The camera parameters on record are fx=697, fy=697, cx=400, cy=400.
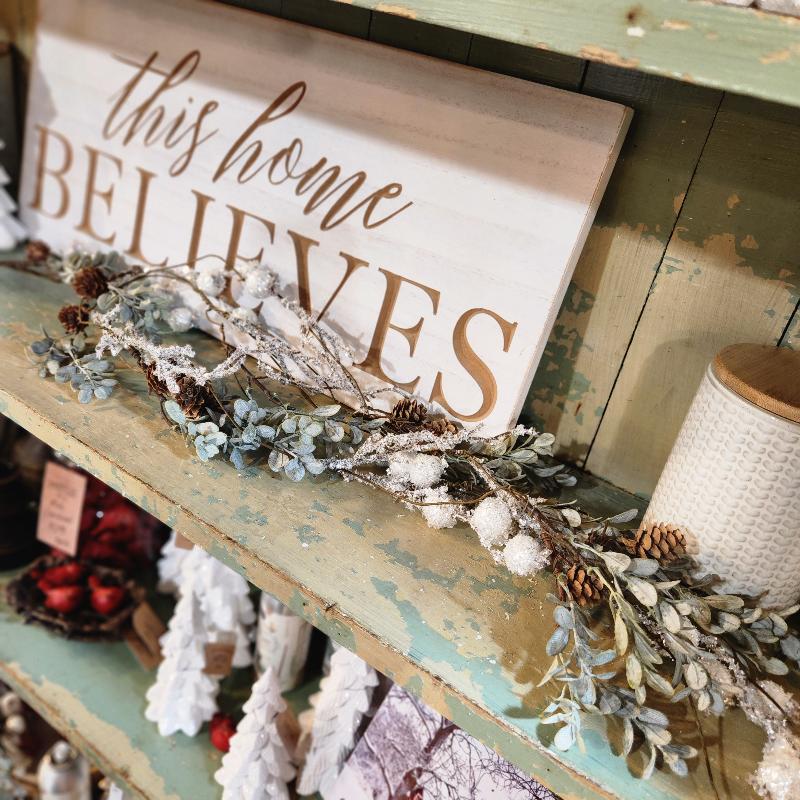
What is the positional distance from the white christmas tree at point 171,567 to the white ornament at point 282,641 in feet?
0.64

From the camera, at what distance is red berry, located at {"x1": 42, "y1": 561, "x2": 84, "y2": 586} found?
3.50ft

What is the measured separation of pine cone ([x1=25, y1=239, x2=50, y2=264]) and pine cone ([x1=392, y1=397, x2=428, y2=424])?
0.59 metres

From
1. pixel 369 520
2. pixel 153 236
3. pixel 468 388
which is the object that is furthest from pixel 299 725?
pixel 153 236

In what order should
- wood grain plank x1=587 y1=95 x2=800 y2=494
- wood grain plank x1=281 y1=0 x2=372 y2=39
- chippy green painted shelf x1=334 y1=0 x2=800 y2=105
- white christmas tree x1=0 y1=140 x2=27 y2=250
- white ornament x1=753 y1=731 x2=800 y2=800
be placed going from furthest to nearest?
white christmas tree x1=0 y1=140 x2=27 y2=250, wood grain plank x1=281 y1=0 x2=372 y2=39, wood grain plank x1=587 y1=95 x2=800 y2=494, white ornament x1=753 y1=731 x2=800 y2=800, chippy green painted shelf x1=334 y1=0 x2=800 y2=105

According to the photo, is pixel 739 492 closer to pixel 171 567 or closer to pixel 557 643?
pixel 557 643

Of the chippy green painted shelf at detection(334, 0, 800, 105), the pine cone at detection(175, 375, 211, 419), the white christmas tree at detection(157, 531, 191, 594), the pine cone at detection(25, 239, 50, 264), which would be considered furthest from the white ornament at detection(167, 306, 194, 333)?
the chippy green painted shelf at detection(334, 0, 800, 105)

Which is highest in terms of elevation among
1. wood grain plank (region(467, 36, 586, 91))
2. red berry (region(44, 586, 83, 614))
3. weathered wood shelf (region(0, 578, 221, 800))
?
wood grain plank (region(467, 36, 586, 91))

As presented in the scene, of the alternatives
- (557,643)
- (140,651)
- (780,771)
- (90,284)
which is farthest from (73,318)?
(780,771)

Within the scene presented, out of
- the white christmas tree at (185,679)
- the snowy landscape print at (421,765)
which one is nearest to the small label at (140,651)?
the white christmas tree at (185,679)

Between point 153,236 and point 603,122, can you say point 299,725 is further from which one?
point 603,122

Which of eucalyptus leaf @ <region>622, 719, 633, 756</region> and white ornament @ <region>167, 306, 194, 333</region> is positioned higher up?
white ornament @ <region>167, 306, 194, 333</region>

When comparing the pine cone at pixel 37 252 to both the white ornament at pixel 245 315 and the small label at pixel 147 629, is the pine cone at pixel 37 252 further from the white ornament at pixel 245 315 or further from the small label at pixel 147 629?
the small label at pixel 147 629

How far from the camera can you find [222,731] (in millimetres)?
886

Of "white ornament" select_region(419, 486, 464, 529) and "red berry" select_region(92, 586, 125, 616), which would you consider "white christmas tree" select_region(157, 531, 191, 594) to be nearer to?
"red berry" select_region(92, 586, 125, 616)
